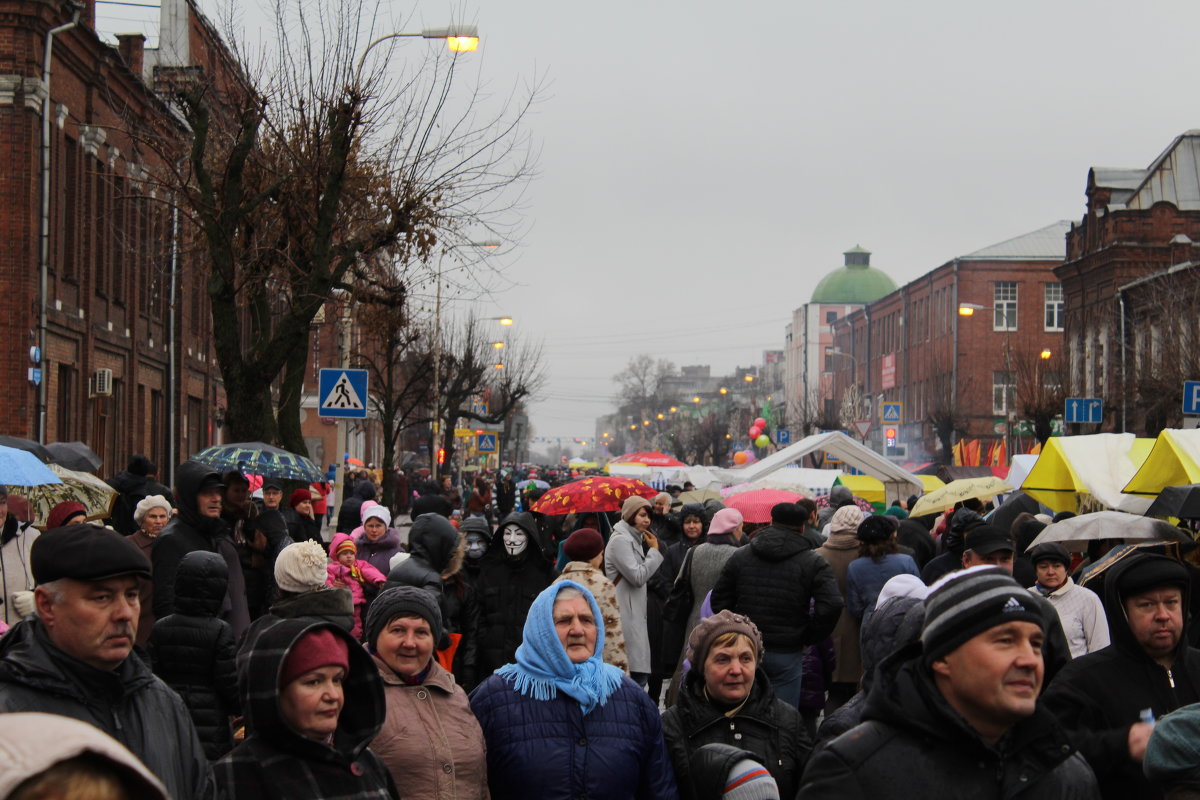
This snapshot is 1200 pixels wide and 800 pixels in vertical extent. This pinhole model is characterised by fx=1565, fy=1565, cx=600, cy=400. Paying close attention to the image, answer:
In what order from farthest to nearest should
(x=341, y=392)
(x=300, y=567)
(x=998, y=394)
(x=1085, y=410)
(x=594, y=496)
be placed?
1. (x=998, y=394)
2. (x=1085, y=410)
3. (x=341, y=392)
4. (x=594, y=496)
5. (x=300, y=567)

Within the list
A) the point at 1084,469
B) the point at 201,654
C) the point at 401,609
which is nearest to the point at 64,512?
the point at 201,654

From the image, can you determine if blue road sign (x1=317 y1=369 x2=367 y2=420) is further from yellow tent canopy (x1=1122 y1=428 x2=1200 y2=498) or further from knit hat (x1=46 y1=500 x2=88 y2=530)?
yellow tent canopy (x1=1122 y1=428 x2=1200 y2=498)

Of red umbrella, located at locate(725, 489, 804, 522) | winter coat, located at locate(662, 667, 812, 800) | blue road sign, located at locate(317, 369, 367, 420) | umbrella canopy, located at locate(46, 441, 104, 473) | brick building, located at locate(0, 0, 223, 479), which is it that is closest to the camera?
winter coat, located at locate(662, 667, 812, 800)

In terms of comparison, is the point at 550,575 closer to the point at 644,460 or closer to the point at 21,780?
the point at 21,780

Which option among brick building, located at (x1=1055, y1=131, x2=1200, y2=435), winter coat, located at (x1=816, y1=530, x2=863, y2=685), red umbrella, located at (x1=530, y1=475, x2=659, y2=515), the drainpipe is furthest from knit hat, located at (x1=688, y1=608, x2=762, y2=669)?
brick building, located at (x1=1055, y1=131, x2=1200, y2=435)

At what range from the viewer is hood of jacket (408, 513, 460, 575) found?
416 inches

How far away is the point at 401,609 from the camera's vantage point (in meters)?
5.99

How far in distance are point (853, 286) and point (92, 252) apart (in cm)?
10990

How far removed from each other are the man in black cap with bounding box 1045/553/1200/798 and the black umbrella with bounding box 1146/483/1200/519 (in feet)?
18.5

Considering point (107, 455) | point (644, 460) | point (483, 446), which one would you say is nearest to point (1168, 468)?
point (107, 455)

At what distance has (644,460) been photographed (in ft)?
161

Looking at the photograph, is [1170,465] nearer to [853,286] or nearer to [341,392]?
[341,392]

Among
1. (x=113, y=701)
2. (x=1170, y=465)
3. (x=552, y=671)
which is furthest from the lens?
(x=1170, y=465)

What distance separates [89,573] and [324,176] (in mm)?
15015
